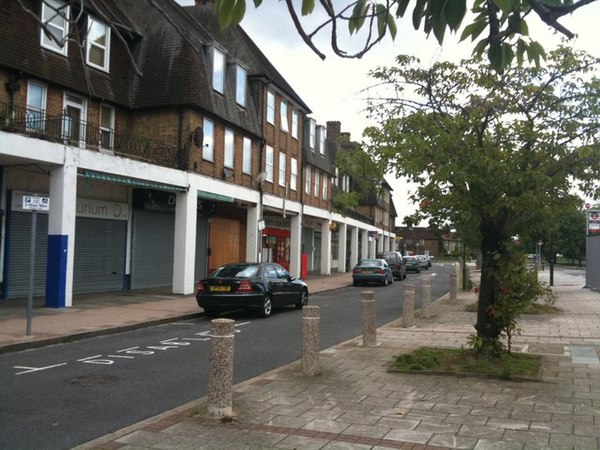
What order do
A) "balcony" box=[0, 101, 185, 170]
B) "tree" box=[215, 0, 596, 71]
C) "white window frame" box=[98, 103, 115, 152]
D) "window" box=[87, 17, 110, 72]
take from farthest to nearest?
"white window frame" box=[98, 103, 115, 152] < "window" box=[87, 17, 110, 72] < "balcony" box=[0, 101, 185, 170] < "tree" box=[215, 0, 596, 71]

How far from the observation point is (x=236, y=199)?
80.1 feet

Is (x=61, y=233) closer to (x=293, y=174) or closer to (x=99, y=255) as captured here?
(x=99, y=255)

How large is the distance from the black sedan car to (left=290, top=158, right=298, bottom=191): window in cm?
1558

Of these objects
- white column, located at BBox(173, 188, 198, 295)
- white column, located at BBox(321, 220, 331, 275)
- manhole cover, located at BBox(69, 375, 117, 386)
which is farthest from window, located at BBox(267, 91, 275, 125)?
manhole cover, located at BBox(69, 375, 117, 386)

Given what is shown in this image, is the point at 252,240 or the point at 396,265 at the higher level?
the point at 252,240

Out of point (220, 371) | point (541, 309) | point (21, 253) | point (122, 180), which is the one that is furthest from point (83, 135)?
point (541, 309)

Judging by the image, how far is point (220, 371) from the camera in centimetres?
593

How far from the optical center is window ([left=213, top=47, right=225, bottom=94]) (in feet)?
74.9

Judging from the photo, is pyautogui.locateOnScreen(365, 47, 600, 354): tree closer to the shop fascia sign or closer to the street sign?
the street sign

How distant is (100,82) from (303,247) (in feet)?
72.8

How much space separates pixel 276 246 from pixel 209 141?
12487 millimetres

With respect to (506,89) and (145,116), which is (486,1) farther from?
(145,116)

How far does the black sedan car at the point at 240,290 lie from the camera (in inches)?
599

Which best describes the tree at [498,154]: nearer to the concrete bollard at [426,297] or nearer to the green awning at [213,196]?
the concrete bollard at [426,297]
